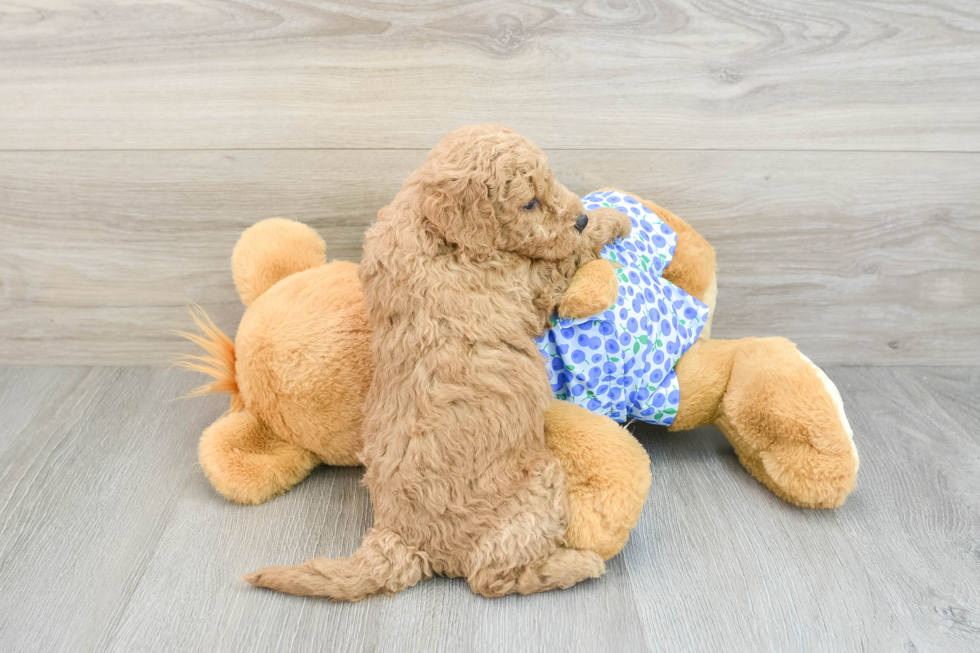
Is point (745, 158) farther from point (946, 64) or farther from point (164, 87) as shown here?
point (164, 87)

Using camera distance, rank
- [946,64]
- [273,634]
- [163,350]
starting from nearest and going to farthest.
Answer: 1. [273,634]
2. [946,64]
3. [163,350]

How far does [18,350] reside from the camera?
4.00 ft

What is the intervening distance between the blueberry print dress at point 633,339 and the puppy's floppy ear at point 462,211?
5.4 inches

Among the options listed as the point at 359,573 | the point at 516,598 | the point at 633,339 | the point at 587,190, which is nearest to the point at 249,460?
the point at 359,573

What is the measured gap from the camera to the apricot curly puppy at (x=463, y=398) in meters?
0.72

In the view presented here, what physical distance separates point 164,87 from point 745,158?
2.76 feet

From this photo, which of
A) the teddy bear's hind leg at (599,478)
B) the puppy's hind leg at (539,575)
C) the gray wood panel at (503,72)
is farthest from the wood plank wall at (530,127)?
the puppy's hind leg at (539,575)

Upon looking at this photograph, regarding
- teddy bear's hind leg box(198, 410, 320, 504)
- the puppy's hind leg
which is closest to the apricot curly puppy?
the puppy's hind leg

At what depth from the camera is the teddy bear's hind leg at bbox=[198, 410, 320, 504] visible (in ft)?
2.88

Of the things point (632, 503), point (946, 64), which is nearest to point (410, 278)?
point (632, 503)

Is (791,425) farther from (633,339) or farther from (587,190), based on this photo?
(587,190)

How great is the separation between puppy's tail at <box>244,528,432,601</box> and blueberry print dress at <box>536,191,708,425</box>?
0.81 feet

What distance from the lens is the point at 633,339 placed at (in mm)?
811

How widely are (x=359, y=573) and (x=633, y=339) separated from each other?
385 mm
